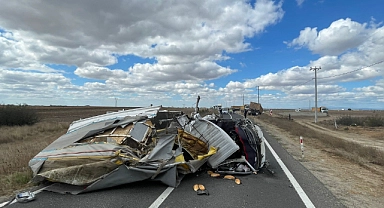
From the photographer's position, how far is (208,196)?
5.82 meters

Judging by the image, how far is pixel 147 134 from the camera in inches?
311

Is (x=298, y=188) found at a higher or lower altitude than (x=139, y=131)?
lower

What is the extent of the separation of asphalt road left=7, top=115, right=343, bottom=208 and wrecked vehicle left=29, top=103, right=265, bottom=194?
0.26m

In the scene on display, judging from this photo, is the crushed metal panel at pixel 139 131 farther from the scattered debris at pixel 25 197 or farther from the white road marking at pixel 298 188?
the white road marking at pixel 298 188

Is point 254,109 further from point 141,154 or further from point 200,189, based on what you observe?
point 200,189

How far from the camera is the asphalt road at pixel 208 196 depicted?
5258 mm

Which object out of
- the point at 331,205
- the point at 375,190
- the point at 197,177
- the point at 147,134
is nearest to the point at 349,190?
the point at 375,190

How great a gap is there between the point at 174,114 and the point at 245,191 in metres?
5.73

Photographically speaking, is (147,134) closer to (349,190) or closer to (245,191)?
(245,191)

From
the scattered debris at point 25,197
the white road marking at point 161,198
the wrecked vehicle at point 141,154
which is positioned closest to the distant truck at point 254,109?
the wrecked vehicle at point 141,154

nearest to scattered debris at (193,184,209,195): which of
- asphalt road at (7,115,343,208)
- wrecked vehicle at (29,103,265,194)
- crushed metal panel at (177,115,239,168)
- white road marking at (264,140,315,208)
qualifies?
asphalt road at (7,115,343,208)

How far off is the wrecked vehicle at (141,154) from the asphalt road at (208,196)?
26 centimetres

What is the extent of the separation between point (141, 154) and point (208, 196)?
6.34ft

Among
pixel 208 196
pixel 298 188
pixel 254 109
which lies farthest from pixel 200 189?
pixel 254 109
